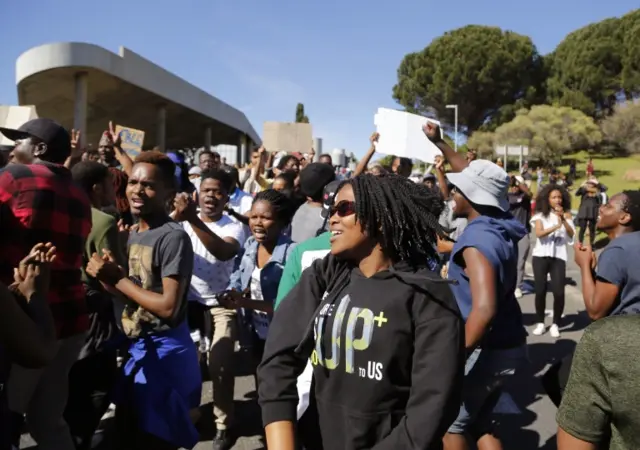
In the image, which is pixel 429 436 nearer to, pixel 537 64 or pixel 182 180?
pixel 182 180

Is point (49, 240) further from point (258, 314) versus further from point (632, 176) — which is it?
point (632, 176)

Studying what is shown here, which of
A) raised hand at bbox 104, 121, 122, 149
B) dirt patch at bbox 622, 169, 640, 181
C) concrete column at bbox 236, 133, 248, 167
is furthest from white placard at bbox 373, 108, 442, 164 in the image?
concrete column at bbox 236, 133, 248, 167

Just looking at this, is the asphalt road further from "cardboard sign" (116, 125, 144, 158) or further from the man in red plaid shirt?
"cardboard sign" (116, 125, 144, 158)

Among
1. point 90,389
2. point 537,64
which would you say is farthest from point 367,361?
point 537,64

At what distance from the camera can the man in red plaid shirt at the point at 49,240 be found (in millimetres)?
2604

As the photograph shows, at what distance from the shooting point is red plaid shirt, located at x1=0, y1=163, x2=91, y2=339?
261 cm

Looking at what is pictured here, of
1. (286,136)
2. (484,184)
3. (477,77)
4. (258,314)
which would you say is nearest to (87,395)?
(258,314)

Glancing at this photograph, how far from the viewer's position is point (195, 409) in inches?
A: 122

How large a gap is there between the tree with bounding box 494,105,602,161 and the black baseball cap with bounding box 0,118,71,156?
1681 inches

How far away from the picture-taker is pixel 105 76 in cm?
2080

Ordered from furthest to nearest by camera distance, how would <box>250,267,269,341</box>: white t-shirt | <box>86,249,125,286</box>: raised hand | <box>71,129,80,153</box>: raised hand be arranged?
<box>71,129,80,153</box>: raised hand
<box>250,267,269,341</box>: white t-shirt
<box>86,249,125,286</box>: raised hand

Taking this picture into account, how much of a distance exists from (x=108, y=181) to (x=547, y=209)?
5313mm

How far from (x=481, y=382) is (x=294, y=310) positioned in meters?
1.39

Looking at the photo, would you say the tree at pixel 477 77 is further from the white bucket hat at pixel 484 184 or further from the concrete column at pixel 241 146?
the white bucket hat at pixel 484 184
